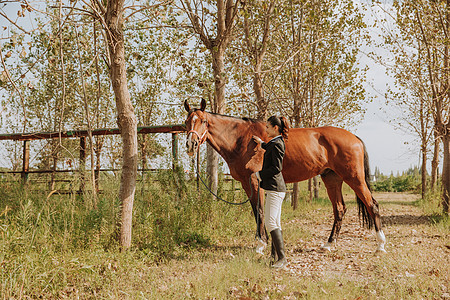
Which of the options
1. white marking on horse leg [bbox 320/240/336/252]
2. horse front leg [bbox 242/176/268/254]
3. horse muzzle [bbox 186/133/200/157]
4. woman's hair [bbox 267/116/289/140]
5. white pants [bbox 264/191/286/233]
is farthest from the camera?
white marking on horse leg [bbox 320/240/336/252]

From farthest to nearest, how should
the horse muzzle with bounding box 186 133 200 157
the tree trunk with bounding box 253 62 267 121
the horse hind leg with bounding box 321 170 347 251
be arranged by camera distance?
the tree trunk with bounding box 253 62 267 121, the horse hind leg with bounding box 321 170 347 251, the horse muzzle with bounding box 186 133 200 157

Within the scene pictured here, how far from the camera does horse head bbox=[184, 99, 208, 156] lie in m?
5.51

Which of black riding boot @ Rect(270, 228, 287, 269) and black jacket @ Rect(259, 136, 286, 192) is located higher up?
black jacket @ Rect(259, 136, 286, 192)

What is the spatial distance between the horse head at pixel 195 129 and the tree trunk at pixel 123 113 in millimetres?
903

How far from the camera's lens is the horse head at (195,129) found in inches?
217

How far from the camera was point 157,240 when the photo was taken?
602cm

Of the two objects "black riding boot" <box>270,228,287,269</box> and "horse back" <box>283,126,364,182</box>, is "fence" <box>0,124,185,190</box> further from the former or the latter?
"black riding boot" <box>270,228,287,269</box>

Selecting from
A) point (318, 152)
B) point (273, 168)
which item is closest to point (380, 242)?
point (318, 152)

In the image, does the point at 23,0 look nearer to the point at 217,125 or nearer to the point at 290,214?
the point at 217,125

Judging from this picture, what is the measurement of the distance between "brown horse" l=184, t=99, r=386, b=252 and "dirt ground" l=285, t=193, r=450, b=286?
0.39 m

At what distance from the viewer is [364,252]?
6273 millimetres

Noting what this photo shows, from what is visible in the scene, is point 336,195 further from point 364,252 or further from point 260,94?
point 260,94

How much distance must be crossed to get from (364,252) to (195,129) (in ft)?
12.7

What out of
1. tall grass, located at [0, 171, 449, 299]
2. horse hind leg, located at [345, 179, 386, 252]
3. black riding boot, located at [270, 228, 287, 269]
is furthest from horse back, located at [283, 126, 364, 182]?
black riding boot, located at [270, 228, 287, 269]
